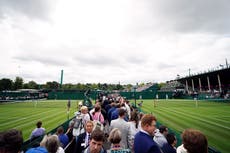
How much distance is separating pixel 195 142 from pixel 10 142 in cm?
252

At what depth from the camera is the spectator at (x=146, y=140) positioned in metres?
2.79

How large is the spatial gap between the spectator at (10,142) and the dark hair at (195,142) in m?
2.36

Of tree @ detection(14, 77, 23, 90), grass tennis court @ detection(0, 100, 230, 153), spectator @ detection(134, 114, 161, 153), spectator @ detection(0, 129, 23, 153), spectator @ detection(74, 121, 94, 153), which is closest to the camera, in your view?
spectator @ detection(0, 129, 23, 153)

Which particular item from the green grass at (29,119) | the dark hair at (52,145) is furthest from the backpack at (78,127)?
the green grass at (29,119)

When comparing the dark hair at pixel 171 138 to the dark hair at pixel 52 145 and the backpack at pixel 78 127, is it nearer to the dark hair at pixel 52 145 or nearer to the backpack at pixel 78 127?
the dark hair at pixel 52 145

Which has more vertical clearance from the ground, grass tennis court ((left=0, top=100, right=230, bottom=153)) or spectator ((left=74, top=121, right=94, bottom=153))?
spectator ((left=74, top=121, right=94, bottom=153))

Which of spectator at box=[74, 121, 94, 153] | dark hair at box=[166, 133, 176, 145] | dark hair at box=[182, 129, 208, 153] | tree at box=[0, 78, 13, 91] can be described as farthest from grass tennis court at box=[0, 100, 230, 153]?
tree at box=[0, 78, 13, 91]

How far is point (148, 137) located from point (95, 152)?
1.01 m

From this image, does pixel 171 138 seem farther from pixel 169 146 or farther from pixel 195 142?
pixel 195 142

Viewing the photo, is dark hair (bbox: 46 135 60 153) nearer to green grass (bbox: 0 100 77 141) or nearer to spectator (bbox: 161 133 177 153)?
spectator (bbox: 161 133 177 153)

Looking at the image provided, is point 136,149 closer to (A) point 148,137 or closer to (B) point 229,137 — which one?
(A) point 148,137

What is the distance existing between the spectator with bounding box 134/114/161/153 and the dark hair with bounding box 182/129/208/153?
25.2 inches

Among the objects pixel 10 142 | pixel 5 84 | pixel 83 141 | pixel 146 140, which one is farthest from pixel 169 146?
pixel 5 84

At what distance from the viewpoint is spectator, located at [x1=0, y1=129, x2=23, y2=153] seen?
2090 mm
